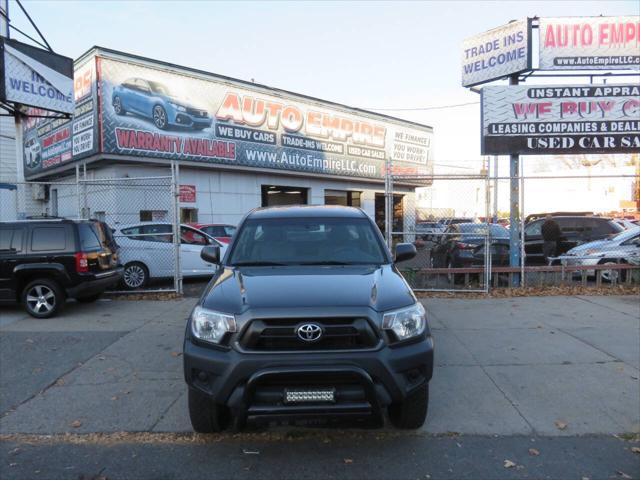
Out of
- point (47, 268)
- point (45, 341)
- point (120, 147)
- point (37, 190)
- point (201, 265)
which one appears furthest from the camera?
point (37, 190)

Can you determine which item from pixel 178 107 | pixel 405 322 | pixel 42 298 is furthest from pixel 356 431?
pixel 178 107

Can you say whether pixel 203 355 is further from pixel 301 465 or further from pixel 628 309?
pixel 628 309

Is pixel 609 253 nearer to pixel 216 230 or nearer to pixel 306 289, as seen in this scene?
pixel 306 289

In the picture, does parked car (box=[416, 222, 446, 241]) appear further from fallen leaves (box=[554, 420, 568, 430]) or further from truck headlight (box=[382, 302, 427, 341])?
truck headlight (box=[382, 302, 427, 341])

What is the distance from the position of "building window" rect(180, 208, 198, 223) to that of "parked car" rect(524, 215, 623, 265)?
11.0 m

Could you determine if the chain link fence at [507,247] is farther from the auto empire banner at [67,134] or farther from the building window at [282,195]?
the building window at [282,195]

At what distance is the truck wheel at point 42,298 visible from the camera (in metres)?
8.23

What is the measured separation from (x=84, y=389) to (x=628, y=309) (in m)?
8.38

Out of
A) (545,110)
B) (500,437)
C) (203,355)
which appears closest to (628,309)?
(545,110)

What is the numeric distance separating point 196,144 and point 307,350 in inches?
592

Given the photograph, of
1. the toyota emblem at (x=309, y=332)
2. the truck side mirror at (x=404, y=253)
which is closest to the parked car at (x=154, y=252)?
the truck side mirror at (x=404, y=253)

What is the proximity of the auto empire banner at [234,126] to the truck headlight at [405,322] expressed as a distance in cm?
1339

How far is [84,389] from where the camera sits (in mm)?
5074

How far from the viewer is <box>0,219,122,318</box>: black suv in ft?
27.0
